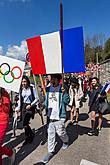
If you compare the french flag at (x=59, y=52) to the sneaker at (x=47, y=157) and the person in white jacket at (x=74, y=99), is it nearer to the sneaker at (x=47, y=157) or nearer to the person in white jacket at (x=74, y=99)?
the sneaker at (x=47, y=157)

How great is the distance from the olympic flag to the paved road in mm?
1473

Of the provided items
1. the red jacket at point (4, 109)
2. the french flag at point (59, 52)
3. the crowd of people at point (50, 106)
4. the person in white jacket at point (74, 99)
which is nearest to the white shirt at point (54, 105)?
the crowd of people at point (50, 106)

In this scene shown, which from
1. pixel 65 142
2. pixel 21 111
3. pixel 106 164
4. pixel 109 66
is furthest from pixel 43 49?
pixel 109 66

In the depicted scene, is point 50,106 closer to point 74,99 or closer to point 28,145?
point 28,145

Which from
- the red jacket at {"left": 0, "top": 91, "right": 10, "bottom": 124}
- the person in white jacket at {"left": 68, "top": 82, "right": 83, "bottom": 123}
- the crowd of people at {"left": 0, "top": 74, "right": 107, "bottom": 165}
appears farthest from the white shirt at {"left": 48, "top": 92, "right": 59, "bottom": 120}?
the person in white jacket at {"left": 68, "top": 82, "right": 83, "bottom": 123}

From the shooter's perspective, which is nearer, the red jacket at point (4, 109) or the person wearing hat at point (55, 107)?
the red jacket at point (4, 109)

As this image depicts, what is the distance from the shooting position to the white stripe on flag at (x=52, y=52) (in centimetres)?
523

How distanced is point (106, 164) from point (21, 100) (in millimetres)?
2414

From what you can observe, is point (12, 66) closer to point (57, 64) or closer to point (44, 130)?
point (57, 64)

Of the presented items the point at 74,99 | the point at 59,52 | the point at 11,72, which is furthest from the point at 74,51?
A: the point at 74,99

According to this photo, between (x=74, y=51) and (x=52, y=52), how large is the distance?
0.47 m

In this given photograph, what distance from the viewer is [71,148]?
552cm

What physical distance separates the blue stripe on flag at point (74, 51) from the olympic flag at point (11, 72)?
4.04 ft

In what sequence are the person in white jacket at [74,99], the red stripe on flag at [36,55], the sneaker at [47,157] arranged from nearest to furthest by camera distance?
the sneaker at [47,157]
the red stripe on flag at [36,55]
the person in white jacket at [74,99]
